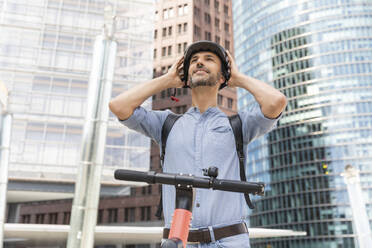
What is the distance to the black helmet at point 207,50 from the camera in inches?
101

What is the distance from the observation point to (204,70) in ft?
8.41

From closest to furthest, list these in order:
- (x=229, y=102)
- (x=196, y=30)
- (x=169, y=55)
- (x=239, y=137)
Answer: (x=239, y=137) < (x=169, y=55) < (x=229, y=102) < (x=196, y=30)

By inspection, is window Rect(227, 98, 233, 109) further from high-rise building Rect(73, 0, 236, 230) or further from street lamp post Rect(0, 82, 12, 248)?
street lamp post Rect(0, 82, 12, 248)

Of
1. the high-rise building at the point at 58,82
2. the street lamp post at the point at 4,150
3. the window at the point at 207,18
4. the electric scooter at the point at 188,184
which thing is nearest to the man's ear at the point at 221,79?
the electric scooter at the point at 188,184

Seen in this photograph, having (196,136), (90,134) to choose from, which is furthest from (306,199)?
(196,136)

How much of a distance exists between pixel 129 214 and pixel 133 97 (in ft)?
179

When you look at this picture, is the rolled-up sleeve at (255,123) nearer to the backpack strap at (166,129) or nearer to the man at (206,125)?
the man at (206,125)

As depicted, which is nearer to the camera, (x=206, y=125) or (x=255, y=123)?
(x=255, y=123)

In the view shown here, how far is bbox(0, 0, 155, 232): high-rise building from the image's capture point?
24.1 metres

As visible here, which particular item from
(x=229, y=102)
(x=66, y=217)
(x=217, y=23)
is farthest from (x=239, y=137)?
(x=66, y=217)

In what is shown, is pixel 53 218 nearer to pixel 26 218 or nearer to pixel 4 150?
pixel 26 218

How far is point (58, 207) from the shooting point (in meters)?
63.6

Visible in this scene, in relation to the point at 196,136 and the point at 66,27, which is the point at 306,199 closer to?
the point at 66,27

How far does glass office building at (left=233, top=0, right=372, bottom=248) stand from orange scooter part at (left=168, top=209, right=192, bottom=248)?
244 feet
